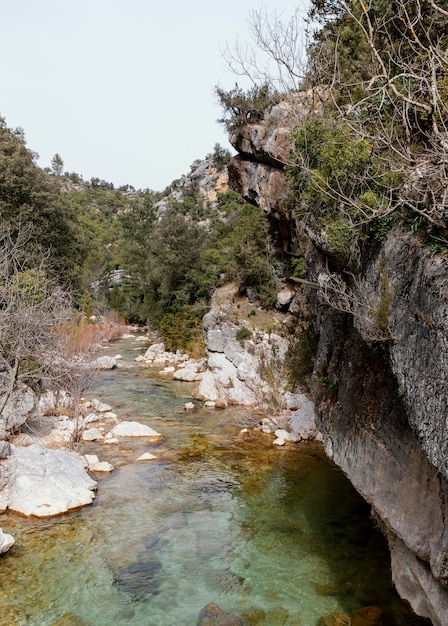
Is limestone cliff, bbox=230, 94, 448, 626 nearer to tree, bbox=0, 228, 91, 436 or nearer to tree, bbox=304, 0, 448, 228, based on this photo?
tree, bbox=304, 0, 448, 228

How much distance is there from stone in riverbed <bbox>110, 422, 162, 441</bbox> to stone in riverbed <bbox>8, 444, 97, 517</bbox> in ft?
11.7

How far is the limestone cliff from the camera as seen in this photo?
18.8 ft

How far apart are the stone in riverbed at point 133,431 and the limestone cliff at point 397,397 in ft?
23.9

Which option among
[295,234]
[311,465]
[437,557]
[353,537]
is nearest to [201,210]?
[295,234]

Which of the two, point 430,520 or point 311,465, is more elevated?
point 430,520

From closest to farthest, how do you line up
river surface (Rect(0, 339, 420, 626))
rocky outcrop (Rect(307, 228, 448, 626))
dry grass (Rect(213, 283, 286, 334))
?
rocky outcrop (Rect(307, 228, 448, 626)) → river surface (Rect(0, 339, 420, 626)) → dry grass (Rect(213, 283, 286, 334))

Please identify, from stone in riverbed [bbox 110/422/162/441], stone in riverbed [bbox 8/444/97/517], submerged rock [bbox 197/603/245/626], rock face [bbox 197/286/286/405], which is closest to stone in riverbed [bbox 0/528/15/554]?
stone in riverbed [bbox 8/444/97/517]

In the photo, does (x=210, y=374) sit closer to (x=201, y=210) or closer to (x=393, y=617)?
(x=393, y=617)

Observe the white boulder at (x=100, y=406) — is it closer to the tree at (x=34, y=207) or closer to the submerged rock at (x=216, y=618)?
the tree at (x=34, y=207)

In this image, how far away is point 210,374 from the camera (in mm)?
22766

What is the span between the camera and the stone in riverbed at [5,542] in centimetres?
910

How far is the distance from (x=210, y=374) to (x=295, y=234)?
8.00m

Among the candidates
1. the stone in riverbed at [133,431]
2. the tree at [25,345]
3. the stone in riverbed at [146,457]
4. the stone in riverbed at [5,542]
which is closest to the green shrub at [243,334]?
the stone in riverbed at [133,431]

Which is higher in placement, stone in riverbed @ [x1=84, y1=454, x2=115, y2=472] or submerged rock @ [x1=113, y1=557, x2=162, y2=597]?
submerged rock @ [x1=113, y1=557, x2=162, y2=597]
